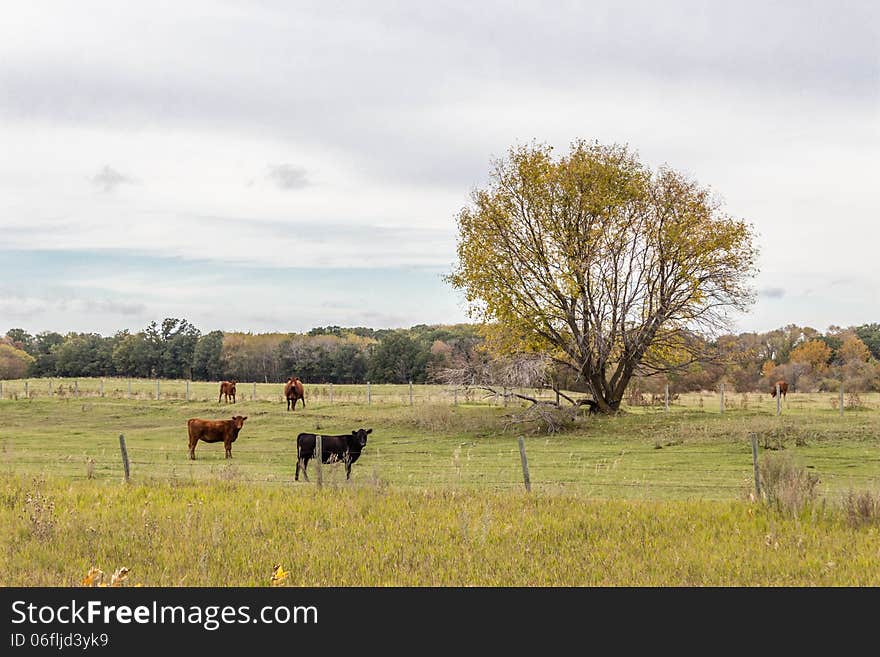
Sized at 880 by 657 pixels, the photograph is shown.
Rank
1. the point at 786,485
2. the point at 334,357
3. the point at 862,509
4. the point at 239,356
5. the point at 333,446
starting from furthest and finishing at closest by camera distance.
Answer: the point at 239,356 → the point at 334,357 → the point at 333,446 → the point at 786,485 → the point at 862,509

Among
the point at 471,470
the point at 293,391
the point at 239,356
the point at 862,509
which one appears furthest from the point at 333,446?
the point at 239,356

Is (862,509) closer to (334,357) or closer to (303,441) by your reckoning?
(303,441)

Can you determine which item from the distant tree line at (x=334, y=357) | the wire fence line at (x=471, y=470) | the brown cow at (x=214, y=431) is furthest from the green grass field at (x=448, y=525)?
the distant tree line at (x=334, y=357)

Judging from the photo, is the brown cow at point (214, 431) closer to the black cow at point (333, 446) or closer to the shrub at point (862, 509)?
the black cow at point (333, 446)

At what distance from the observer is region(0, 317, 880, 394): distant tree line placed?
79562mm

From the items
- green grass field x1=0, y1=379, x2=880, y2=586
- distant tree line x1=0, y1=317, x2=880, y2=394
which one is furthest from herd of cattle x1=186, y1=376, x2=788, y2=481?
distant tree line x1=0, y1=317, x2=880, y2=394

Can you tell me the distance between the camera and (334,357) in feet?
325

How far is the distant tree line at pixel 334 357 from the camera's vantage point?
79.6 m

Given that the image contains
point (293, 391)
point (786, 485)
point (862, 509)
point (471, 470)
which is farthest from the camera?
point (293, 391)

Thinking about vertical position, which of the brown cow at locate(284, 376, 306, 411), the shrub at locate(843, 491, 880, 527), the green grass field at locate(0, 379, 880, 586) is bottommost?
the green grass field at locate(0, 379, 880, 586)

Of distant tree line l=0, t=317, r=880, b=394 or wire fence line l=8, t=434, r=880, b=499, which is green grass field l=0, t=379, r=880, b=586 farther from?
distant tree line l=0, t=317, r=880, b=394

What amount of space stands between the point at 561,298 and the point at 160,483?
24.8 metres

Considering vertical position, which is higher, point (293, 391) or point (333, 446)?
point (293, 391)
